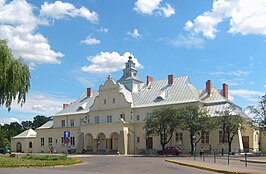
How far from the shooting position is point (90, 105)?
7306 cm

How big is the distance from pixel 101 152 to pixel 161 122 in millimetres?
15405

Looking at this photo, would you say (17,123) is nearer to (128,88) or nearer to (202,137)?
(128,88)

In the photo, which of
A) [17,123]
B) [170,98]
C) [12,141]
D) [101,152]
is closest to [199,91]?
[170,98]

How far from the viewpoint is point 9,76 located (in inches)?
1254

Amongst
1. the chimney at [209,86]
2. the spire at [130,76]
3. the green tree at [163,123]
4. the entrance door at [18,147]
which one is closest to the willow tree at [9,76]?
the green tree at [163,123]

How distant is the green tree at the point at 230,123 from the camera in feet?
162

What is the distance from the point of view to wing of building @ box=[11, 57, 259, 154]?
57.3 metres

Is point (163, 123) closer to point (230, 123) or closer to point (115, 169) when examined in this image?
point (230, 123)

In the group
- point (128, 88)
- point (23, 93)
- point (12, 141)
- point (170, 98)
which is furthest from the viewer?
point (12, 141)

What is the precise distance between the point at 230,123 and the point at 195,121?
4.53 m

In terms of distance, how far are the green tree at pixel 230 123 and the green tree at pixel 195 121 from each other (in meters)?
1.32

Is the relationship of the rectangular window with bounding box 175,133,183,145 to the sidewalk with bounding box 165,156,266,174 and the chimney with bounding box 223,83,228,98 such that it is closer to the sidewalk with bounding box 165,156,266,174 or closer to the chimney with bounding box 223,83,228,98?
the chimney with bounding box 223,83,228,98

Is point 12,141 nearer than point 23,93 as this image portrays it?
No

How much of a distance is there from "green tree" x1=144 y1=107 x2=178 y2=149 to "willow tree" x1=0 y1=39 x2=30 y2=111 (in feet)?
80.3
